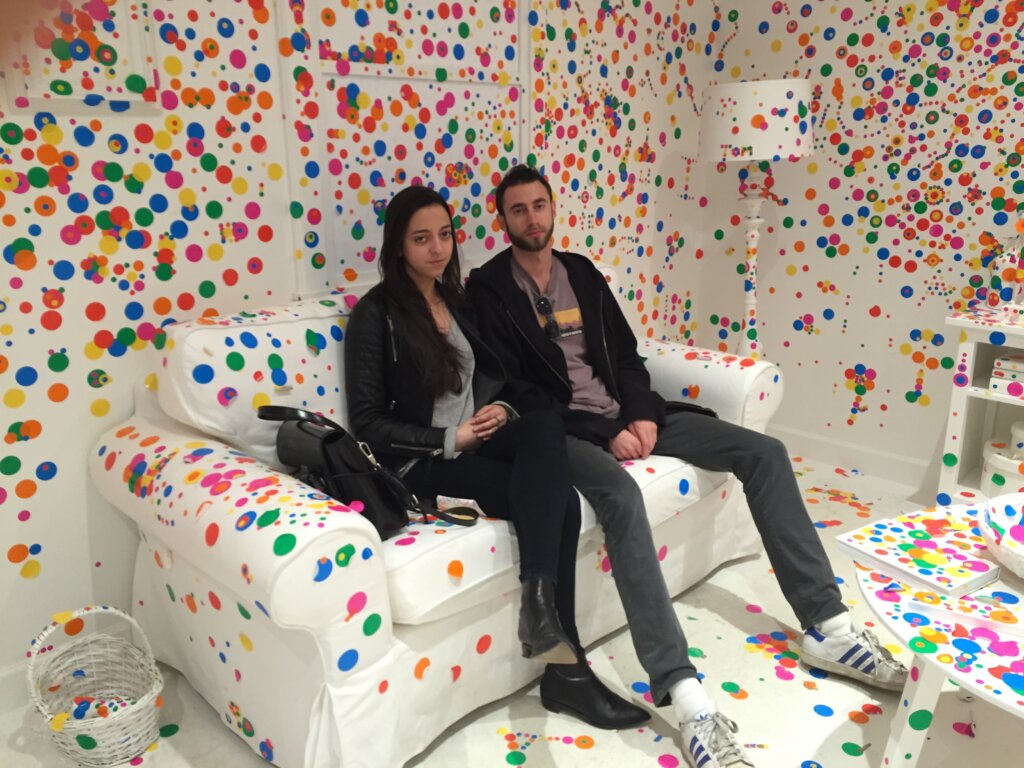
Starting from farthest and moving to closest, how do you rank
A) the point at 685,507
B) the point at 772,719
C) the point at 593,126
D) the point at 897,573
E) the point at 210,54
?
1. the point at 593,126
2. the point at 685,507
3. the point at 210,54
4. the point at 772,719
5. the point at 897,573

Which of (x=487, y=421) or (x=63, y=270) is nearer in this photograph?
(x=63, y=270)

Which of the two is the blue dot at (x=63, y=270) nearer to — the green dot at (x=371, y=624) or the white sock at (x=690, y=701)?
the green dot at (x=371, y=624)

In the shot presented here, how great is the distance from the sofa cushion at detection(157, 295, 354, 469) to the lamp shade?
1.63 metres

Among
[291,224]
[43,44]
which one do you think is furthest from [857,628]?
[43,44]

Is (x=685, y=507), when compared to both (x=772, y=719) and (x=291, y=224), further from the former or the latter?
(x=291, y=224)

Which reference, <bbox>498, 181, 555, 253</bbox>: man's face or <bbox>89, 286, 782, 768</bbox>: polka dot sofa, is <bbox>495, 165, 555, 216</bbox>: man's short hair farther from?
<bbox>89, 286, 782, 768</bbox>: polka dot sofa

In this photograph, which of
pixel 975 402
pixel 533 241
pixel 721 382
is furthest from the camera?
pixel 975 402

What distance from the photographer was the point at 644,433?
222cm

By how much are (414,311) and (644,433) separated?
0.71 metres

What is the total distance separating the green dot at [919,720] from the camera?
1443mm

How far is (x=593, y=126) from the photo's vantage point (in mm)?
3027

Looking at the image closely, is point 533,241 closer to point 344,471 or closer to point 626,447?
point 626,447

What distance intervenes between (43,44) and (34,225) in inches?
15.1

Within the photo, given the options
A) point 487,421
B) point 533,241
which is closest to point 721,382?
point 533,241
